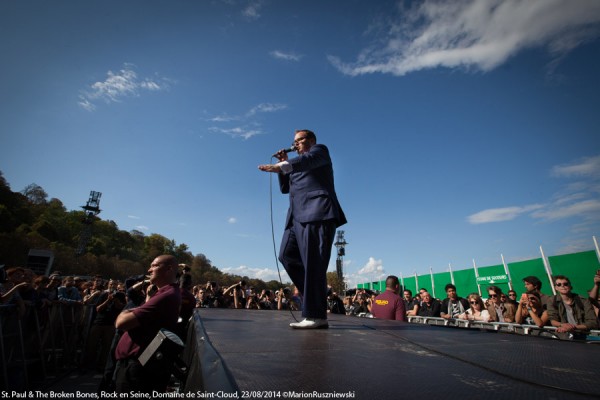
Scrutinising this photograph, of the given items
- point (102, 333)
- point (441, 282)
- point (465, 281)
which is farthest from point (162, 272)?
point (441, 282)

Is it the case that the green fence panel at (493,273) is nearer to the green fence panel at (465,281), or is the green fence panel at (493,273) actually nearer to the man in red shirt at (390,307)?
the green fence panel at (465,281)

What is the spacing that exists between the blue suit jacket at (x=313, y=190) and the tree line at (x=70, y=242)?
8854 millimetres

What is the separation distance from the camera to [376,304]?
4645 mm

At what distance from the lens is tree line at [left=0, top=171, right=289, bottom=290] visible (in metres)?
32.8

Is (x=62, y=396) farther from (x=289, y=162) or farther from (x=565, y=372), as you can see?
(x=565, y=372)

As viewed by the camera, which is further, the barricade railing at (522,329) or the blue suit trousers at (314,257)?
the barricade railing at (522,329)

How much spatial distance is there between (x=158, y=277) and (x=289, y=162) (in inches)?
62.5

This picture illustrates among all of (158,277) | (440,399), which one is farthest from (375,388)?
(158,277)

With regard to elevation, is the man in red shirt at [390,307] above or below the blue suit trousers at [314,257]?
below

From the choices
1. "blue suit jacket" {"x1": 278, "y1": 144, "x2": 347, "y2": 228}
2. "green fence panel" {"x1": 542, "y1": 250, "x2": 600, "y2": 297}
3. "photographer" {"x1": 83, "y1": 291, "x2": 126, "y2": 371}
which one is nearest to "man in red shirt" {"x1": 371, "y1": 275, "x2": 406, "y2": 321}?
"blue suit jacket" {"x1": 278, "y1": 144, "x2": 347, "y2": 228}

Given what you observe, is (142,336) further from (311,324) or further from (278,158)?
(278,158)

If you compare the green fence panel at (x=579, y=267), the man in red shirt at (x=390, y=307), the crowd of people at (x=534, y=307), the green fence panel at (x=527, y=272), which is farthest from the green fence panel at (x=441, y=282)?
the man in red shirt at (x=390, y=307)

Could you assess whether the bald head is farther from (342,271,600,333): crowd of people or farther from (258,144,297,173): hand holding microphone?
(342,271,600,333): crowd of people

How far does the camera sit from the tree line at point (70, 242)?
108 feet
